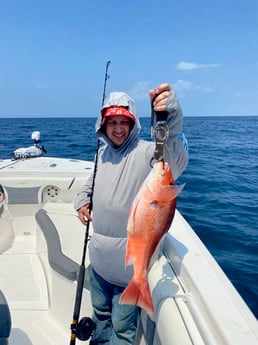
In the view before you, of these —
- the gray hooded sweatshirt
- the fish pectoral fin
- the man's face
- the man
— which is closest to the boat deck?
the man

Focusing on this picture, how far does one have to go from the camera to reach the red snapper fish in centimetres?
147

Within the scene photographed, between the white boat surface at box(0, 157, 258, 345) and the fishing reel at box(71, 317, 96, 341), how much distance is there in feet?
1.25

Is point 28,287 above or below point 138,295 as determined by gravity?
below

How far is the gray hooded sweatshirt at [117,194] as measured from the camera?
2.02 m

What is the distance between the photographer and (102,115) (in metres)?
2.16

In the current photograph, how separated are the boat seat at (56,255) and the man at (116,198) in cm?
65

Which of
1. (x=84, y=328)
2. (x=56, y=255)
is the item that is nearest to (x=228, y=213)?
(x=56, y=255)

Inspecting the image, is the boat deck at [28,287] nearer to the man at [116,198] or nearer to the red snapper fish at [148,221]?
the man at [116,198]

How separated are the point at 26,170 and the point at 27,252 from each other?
49.5 inches

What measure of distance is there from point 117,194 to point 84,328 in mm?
1084

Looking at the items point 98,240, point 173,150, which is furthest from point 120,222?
point 173,150

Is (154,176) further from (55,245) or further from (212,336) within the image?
(55,245)

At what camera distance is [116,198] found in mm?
2031

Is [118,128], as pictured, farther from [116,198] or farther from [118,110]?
[116,198]
